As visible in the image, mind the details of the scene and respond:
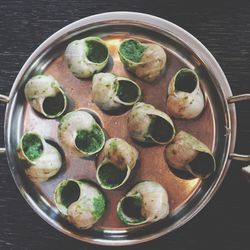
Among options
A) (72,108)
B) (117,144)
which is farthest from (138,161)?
(72,108)

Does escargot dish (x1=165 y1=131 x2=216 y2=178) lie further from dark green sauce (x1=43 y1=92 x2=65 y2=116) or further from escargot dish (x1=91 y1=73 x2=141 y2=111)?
dark green sauce (x1=43 y1=92 x2=65 y2=116)

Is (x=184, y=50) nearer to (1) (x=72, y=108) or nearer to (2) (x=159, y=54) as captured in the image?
(2) (x=159, y=54)

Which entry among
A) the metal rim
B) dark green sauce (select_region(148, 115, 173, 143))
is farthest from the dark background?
dark green sauce (select_region(148, 115, 173, 143))

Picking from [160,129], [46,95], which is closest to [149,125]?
[160,129]

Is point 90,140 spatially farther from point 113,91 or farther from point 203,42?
point 203,42

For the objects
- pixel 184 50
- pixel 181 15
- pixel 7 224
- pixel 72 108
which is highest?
pixel 181 15

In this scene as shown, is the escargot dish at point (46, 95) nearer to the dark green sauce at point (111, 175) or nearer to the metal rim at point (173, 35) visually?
the metal rim at point (173, 35)
